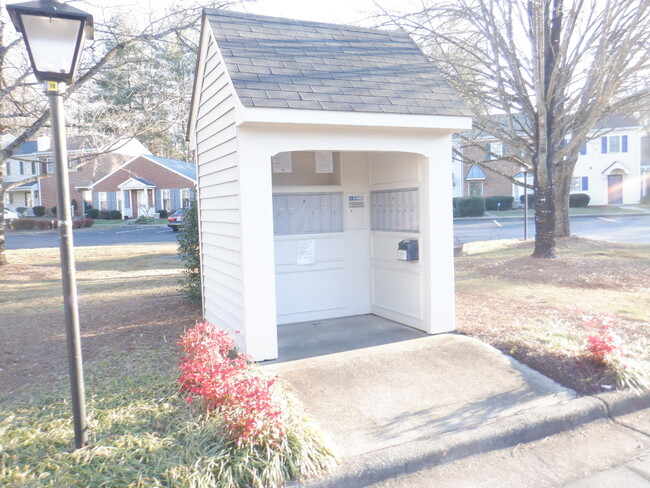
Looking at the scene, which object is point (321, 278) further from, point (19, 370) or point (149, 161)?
point (149, 161)

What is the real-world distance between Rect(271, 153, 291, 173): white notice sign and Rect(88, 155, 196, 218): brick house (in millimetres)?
35936

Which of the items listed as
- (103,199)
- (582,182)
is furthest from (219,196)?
(103,199)

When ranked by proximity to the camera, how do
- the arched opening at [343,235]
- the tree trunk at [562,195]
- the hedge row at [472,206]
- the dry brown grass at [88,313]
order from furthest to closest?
the hedge row at [472,206], the tree trunk at [562,195], the arched opening at [343,235], the dry brown grass at [88,313]

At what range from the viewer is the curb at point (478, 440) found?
3457mm

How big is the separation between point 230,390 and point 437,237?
321cm

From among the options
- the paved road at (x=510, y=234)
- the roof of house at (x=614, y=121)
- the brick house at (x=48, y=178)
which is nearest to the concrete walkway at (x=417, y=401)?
the roof of house at (x=614, y=121)

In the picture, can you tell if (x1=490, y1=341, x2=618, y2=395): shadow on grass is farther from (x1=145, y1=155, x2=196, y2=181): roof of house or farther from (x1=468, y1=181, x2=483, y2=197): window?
(x1=145, y1=155, x2=196, y2=181): roof of house

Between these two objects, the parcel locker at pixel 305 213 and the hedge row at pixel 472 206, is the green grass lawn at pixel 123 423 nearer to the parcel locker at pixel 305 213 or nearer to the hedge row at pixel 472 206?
the parcel locker at pixel 305 213

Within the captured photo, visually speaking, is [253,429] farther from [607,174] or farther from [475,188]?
[607,174]

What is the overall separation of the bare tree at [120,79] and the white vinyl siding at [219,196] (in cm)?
541

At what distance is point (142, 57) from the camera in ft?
43.6

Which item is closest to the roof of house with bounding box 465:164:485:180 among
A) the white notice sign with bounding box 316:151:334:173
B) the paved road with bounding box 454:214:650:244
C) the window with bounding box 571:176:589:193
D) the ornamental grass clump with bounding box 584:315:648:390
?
the window with bounding box 571:176:589:193

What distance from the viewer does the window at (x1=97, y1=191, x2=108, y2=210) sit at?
43.8 meters

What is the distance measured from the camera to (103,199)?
144ft
